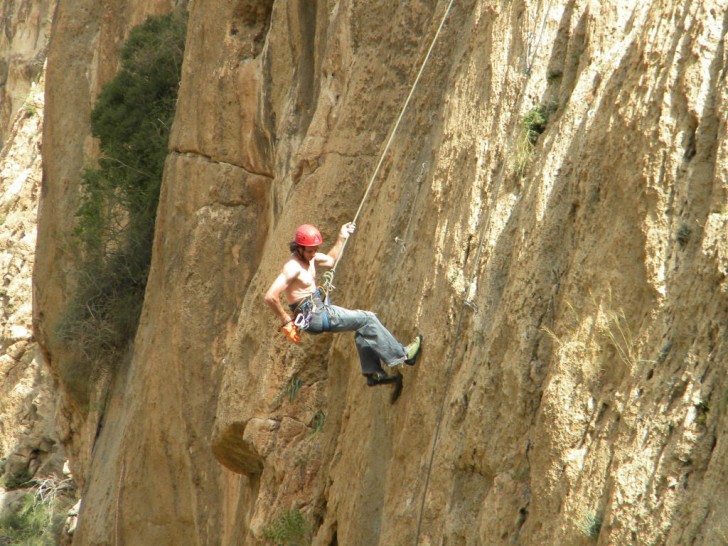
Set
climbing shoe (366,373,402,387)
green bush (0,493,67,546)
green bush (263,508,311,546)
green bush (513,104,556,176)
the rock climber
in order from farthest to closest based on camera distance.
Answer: green bush (0,493,67,546), green bush (263,508,311,546), climbing shoe (366,373,402,387), the rock climber, green bush (513,104,556,176)

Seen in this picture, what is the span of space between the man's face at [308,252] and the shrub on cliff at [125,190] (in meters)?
9.95

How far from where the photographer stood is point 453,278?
7.70 metres

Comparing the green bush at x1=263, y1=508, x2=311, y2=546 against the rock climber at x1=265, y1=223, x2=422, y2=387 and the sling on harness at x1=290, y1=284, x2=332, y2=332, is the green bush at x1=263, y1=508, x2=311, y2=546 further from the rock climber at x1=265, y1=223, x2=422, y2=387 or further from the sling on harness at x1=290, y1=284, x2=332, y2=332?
the sling on harness at x1=290, y1=284, x2=332, y2=332

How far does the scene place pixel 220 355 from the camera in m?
13.9

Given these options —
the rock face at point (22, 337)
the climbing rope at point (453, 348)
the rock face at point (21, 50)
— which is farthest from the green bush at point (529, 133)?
the rock face at point (21, 50)

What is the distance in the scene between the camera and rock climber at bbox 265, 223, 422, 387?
8250mm

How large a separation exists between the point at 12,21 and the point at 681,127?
2911 centimetres

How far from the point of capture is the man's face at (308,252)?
28.2 feet

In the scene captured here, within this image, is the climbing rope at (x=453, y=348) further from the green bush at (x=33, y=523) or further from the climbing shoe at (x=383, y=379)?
the green bush at (x=33, y=523)

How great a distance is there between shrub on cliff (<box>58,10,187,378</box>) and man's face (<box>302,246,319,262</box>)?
995 cm

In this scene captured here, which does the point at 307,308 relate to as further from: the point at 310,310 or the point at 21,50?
the point at 21,50

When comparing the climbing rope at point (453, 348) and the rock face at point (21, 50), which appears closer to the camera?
the climbing rope at point (453, 348)

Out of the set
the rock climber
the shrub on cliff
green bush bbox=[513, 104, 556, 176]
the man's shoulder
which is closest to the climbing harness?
the rock climber

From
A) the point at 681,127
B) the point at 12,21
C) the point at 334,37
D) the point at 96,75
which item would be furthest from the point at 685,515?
the point at 12,21
